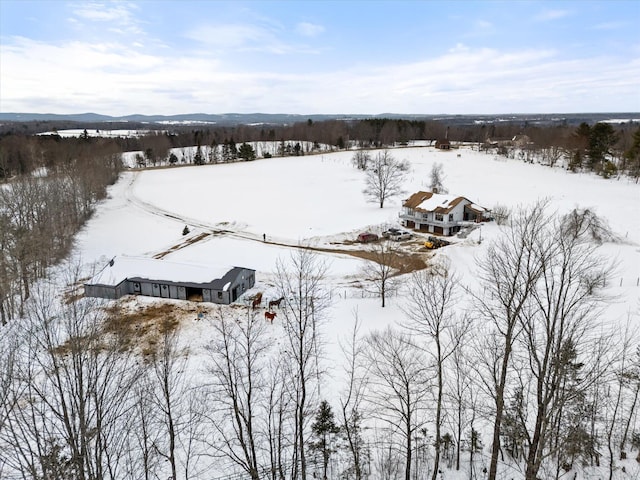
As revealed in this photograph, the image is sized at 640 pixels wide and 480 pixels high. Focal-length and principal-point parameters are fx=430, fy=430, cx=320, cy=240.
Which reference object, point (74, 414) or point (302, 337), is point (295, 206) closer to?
point (302, 337)

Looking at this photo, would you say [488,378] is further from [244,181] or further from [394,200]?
[244,181]

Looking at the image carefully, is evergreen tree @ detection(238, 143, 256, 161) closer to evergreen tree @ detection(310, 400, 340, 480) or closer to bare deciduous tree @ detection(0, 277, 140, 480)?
bare deciduous tree @ detection(0, 277, 140, 480)

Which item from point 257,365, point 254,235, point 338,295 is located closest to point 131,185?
point 254,235

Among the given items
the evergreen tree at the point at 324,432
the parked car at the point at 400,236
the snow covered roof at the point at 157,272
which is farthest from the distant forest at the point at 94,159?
the parked car at the point at 400,236

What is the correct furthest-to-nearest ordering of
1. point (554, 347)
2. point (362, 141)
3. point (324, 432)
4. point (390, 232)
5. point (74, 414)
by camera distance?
point (362, 141)
point (390, 232)
point (324, 432)
point (554, 347)
point (74, 414)

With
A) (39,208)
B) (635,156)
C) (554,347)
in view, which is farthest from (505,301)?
(635,156)

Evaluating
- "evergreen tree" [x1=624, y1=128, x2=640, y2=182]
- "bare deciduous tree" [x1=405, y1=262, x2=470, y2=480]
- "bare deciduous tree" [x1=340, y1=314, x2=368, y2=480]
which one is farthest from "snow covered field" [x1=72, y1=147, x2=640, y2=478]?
"bare deciduous tree" [x1=405, y1=262, x2=470, y2=480]

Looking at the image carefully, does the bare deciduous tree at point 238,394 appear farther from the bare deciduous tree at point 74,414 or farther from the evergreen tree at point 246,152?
the evergreen tree at point 246,152
